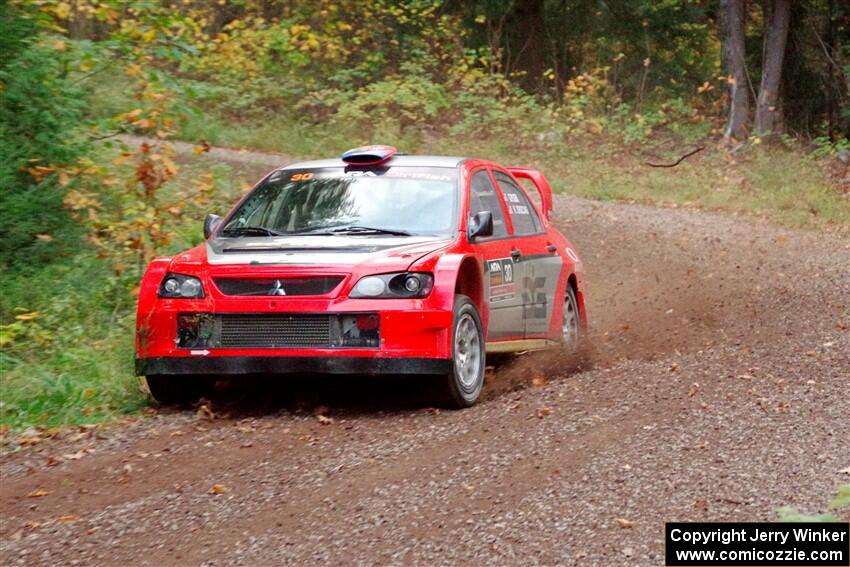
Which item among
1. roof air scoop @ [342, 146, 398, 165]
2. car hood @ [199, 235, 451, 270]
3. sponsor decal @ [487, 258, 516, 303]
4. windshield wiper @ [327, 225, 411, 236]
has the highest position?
roof air scoop @ [342, 146, 398, 165]

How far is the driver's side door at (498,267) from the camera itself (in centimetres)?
941

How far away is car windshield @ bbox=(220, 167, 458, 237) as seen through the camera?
925cm

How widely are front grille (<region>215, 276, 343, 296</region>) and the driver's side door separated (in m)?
1.35

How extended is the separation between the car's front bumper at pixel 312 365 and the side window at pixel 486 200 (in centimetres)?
172

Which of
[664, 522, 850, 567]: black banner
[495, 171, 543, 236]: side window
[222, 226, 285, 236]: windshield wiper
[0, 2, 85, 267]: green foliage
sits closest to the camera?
[664, 522, 850, 567]: black banner

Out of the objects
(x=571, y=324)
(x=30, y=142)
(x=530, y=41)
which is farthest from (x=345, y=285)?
(x=530, y=41)

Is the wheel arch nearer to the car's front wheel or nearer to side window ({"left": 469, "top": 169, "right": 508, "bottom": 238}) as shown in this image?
side window ({"left": 469, "top": 169, "right": 508, "bottom": 238})

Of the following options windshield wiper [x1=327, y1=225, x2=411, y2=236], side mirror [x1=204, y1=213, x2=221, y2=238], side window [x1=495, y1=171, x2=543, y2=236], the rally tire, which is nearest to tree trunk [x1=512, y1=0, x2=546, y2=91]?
the rally tire

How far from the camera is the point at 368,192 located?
9555mm

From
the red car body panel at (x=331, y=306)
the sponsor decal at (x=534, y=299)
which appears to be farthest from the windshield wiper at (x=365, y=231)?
the sponsor decal at (x=534, y=299)

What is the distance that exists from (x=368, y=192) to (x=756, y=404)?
3.14 meters

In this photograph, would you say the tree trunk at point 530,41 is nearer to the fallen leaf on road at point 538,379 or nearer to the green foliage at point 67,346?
the green foliage at point 67,346

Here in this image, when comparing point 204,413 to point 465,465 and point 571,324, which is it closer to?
point 465,465

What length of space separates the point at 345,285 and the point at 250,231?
142cm
